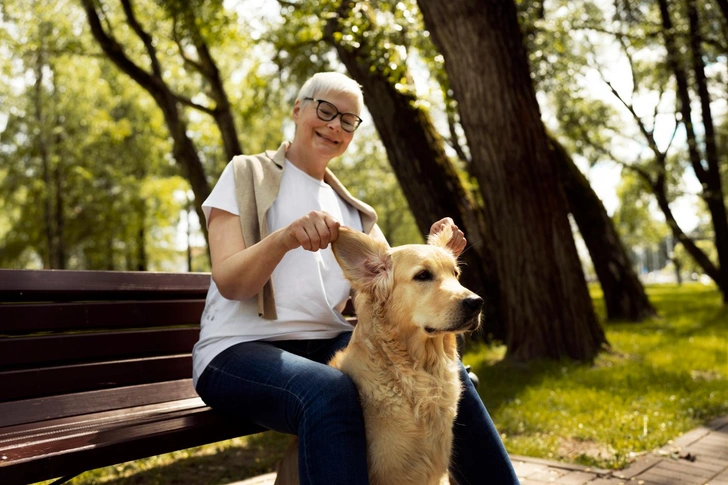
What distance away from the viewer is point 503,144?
6750 mm

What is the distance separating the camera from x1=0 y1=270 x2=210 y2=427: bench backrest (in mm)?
3166

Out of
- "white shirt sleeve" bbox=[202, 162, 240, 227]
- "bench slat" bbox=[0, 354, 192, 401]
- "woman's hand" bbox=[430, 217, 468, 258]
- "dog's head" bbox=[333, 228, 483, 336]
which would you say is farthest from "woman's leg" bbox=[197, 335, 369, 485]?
"woman's hand" bbox=[430, 217, 468, 258]

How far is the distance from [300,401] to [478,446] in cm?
86

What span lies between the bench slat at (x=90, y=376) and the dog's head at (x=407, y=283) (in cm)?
144

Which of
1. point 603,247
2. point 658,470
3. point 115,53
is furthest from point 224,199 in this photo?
point 115,53

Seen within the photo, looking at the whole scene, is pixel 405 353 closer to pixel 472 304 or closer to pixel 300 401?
pixel 472 304

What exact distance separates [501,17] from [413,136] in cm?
181

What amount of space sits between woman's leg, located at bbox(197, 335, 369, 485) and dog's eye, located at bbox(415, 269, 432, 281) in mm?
490

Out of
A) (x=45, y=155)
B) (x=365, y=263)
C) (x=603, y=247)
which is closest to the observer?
(x=365, y=263)

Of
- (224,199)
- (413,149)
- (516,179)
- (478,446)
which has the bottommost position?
(478,446)

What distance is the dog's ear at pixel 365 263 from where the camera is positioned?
278 centimetres

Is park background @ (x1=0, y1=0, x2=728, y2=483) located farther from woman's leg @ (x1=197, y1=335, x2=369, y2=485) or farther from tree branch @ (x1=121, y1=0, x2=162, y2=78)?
woman's leg @ (x1=197, y1=335, x2=369, y2=485)

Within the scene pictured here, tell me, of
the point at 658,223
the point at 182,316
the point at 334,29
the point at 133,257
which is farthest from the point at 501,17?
the point at 658,223

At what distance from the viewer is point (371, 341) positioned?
2.75 m
